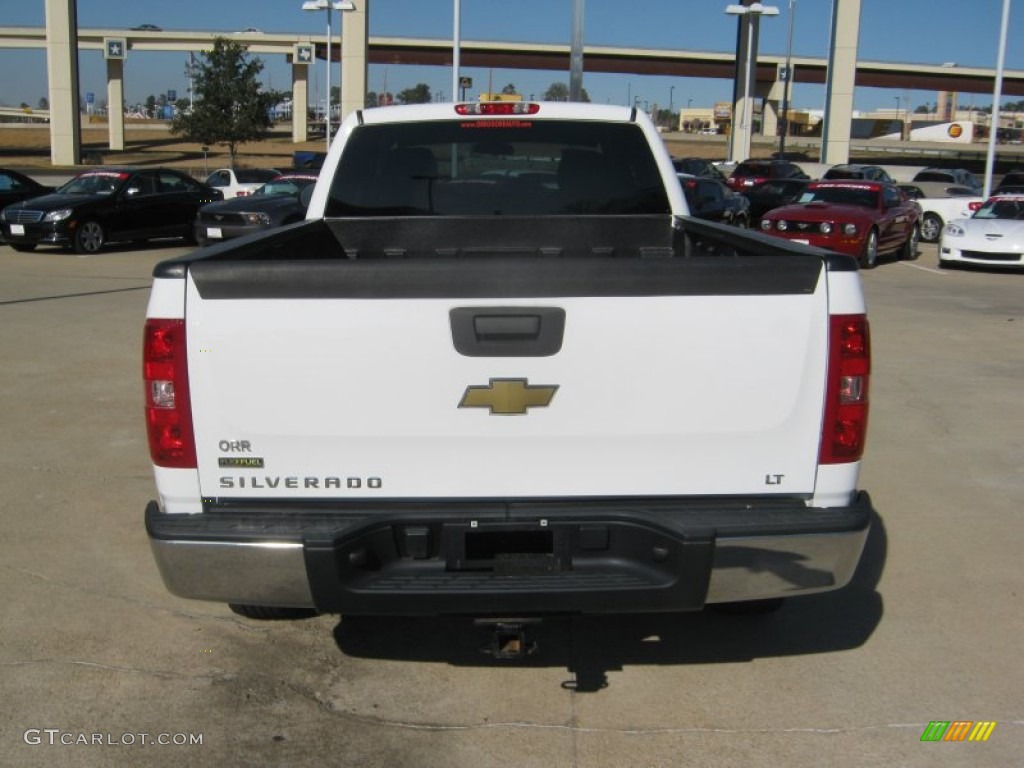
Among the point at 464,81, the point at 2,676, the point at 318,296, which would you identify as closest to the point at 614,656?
the point at 318,296

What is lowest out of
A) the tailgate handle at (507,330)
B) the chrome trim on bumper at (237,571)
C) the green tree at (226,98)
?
the chrome trim on bumper at (237,571)

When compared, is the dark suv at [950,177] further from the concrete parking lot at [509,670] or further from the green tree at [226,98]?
the concrete parking lot at [509,670]

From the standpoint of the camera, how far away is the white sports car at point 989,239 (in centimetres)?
1912

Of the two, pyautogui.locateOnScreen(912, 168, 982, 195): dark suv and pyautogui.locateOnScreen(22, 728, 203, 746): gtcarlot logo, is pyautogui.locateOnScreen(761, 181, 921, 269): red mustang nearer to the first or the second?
pyautogui.locateOnScreen(912, 168, 982, 195): dark suv

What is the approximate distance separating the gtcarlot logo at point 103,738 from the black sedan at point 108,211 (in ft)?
56.2

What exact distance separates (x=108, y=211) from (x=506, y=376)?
1853cm

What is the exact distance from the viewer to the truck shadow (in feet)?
13.9

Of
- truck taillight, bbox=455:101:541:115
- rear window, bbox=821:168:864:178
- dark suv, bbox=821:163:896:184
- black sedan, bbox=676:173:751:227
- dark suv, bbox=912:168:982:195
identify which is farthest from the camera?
dark suv, bbox=912:168:982:195

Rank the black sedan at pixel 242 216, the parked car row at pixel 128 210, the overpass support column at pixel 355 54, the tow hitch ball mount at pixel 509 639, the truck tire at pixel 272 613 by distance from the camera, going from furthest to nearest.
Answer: the overpass support column at pixel 355 54 < the parked car row at pixel 128 210 < the black sedan at pixel 242 216 < the truck tire at pixel 272 613 < the tow hitch ball mount at pixel 509 639

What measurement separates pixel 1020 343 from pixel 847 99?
114 feet

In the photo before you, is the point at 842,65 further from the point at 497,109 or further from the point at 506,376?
the point at 506,376

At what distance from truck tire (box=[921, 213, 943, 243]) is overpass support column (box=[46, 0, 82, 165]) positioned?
3532 centimetres

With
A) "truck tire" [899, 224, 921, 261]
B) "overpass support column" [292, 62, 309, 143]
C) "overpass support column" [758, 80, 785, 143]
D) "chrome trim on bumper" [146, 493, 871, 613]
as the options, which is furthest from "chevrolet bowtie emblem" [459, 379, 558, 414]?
"overpass support column" [758, 80, 785, 143]

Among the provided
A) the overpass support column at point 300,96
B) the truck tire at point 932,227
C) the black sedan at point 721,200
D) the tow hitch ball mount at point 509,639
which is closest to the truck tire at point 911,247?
the black sedan at point 721,200
